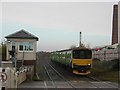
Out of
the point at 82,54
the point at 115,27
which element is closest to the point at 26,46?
the point at 82,54

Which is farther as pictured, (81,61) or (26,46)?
(26,46)

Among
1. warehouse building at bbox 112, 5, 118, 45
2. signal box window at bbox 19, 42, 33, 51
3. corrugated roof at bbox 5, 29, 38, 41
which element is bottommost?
signal box window at bbox 19, 42, 33, 51

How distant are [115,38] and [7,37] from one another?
3668 centimetres

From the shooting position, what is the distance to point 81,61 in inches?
1173

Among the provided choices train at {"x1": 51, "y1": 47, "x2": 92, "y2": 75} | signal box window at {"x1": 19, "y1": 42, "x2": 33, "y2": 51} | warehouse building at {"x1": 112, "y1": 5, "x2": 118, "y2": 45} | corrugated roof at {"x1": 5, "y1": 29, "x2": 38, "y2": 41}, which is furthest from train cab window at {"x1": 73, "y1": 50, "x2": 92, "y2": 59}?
warehouse building at {"x1": 112, "y1": 5, "x2": 118, "y2": 45}

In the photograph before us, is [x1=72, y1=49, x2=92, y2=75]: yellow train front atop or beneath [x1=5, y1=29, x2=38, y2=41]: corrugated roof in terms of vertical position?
beneath

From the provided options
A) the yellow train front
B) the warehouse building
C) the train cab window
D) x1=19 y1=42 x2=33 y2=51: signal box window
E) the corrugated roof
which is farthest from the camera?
the warehouse building

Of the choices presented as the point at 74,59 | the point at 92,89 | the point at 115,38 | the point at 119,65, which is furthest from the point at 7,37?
the point at 115,38

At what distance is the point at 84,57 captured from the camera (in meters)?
30.0

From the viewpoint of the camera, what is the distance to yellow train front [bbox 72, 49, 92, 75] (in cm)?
2952

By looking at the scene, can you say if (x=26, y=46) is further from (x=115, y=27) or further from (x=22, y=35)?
(x=115, y=27)

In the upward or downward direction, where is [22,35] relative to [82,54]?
upward

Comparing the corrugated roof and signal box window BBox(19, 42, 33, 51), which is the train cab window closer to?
the corrugated roof

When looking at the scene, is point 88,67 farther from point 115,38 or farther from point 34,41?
point 115,38
